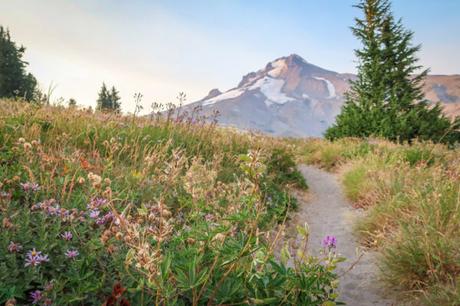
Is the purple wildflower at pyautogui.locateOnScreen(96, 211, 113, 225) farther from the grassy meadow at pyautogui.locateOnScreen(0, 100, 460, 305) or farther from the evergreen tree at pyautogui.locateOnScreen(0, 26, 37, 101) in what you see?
the evergreen tree at pyautogui.locateOnScreen(0, 26, 37, 101)

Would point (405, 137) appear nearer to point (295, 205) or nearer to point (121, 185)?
point (295, 205)

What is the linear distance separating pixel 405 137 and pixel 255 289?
19075 millimetres

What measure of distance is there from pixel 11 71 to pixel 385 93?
3623 centimetres

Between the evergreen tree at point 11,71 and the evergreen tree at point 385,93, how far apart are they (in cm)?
3127

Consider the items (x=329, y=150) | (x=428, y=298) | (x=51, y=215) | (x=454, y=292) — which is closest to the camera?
(x=51, y=215)

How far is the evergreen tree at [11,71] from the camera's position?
3209 cm

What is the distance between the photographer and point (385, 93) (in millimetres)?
20422

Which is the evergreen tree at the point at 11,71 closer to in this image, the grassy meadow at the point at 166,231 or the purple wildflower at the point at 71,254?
the grassy meadow at the point at 166,231

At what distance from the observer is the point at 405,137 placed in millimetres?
17656

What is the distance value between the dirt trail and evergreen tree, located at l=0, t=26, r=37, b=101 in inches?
1344

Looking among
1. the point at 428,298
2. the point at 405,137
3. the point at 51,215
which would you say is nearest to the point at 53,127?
the point at 51,215

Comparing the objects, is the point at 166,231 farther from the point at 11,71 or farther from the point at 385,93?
the point at 11,71

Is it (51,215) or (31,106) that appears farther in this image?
(31,106)

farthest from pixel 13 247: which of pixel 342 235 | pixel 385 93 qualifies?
pixel 385 93
